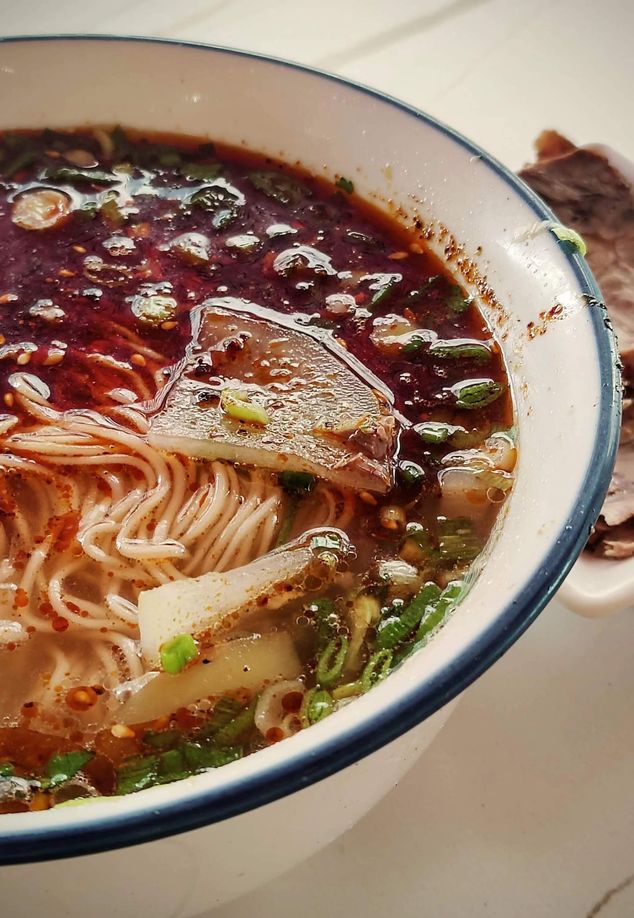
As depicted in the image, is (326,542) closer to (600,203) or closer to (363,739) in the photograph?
(363,739)

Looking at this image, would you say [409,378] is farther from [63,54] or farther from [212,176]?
[63,54]

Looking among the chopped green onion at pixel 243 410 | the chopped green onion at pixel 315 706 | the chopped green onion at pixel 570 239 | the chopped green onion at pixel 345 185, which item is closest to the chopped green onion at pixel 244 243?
the chopped green onion at pixel 345 185

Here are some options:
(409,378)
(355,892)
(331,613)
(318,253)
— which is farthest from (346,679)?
(318,253)

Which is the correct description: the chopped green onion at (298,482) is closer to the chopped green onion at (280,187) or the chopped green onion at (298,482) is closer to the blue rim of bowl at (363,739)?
the blue rim of bowl at (363,739)

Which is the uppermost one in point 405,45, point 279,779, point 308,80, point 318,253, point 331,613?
point 405,45

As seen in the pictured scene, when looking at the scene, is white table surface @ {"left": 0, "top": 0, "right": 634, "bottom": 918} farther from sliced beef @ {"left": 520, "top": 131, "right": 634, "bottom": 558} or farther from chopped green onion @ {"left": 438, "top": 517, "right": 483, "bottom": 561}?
sliced beef @ {"left": 520, "top": 131, "right": 634, "bottom": 558}

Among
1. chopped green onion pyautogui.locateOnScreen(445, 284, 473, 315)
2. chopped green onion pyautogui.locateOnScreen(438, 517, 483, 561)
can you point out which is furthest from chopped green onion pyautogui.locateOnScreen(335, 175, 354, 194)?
chopped green onion pyautogui.locateOnScreen(438, 517, 483, 561)

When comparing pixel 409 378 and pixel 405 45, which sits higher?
pixel 405 45
